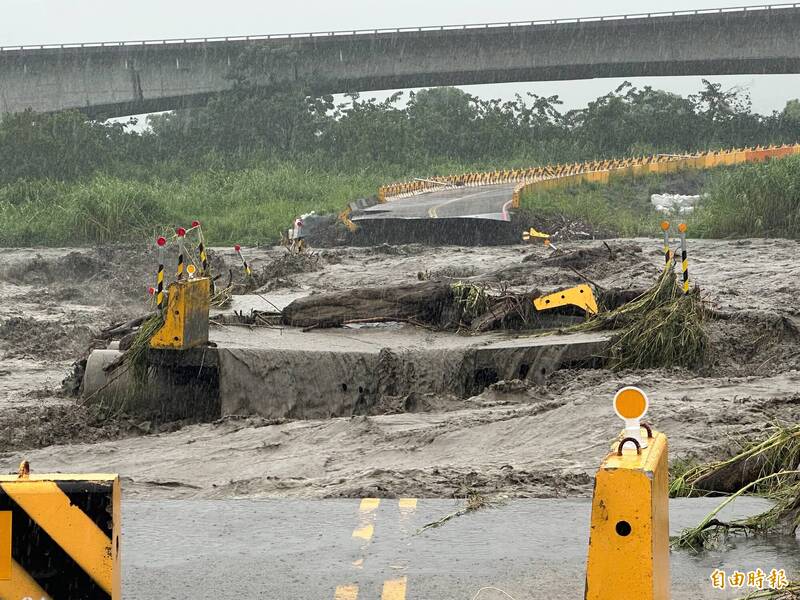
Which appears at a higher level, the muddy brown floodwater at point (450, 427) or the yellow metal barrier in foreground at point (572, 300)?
the yellow metal barrier in foreground at point (572, 300)

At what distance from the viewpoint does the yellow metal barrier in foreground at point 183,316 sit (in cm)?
1189

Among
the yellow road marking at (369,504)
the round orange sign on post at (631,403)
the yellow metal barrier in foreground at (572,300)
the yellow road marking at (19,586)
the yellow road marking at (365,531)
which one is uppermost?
the round orange sign on post at (631,403)

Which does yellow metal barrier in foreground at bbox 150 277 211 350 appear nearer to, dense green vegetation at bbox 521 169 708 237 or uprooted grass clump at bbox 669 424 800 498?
uprooted grass clump at bbox 669 424 800 498

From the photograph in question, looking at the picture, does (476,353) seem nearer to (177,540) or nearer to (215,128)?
(177,540)

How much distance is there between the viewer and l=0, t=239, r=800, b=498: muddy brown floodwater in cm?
849

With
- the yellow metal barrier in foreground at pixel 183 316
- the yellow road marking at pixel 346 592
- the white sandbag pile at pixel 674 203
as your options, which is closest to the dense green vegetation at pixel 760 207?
the white sandbag pile at pixel 674 203

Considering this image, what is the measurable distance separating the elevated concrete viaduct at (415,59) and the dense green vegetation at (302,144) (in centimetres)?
132

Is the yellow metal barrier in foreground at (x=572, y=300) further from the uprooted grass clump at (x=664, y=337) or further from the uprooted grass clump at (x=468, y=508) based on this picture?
the uprooted grass clump at (x=468, y=508)

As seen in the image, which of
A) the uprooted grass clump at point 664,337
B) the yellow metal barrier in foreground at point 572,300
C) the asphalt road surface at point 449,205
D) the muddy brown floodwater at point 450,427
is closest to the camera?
the muddy brown floodwater at point 450,427

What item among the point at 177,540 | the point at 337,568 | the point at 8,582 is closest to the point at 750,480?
the point at 337,568

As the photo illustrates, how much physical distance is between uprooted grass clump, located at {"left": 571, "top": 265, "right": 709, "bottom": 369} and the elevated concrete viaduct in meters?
45.4

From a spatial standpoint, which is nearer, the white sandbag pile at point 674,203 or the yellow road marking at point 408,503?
the yellow road marking at point 408,503

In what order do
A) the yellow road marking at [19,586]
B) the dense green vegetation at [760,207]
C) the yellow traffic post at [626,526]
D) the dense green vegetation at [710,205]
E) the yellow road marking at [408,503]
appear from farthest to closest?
the dense green vegetation at [710,205] → the dense green vegetation at [760,207] → the yellow road marking at [408,503] → the yellow road marking at [19,586] → the yellow traffic post at [626,526]

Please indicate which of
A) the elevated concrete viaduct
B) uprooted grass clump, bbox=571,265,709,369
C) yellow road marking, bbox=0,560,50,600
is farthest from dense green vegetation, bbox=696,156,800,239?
the elevated concrete viaduct
